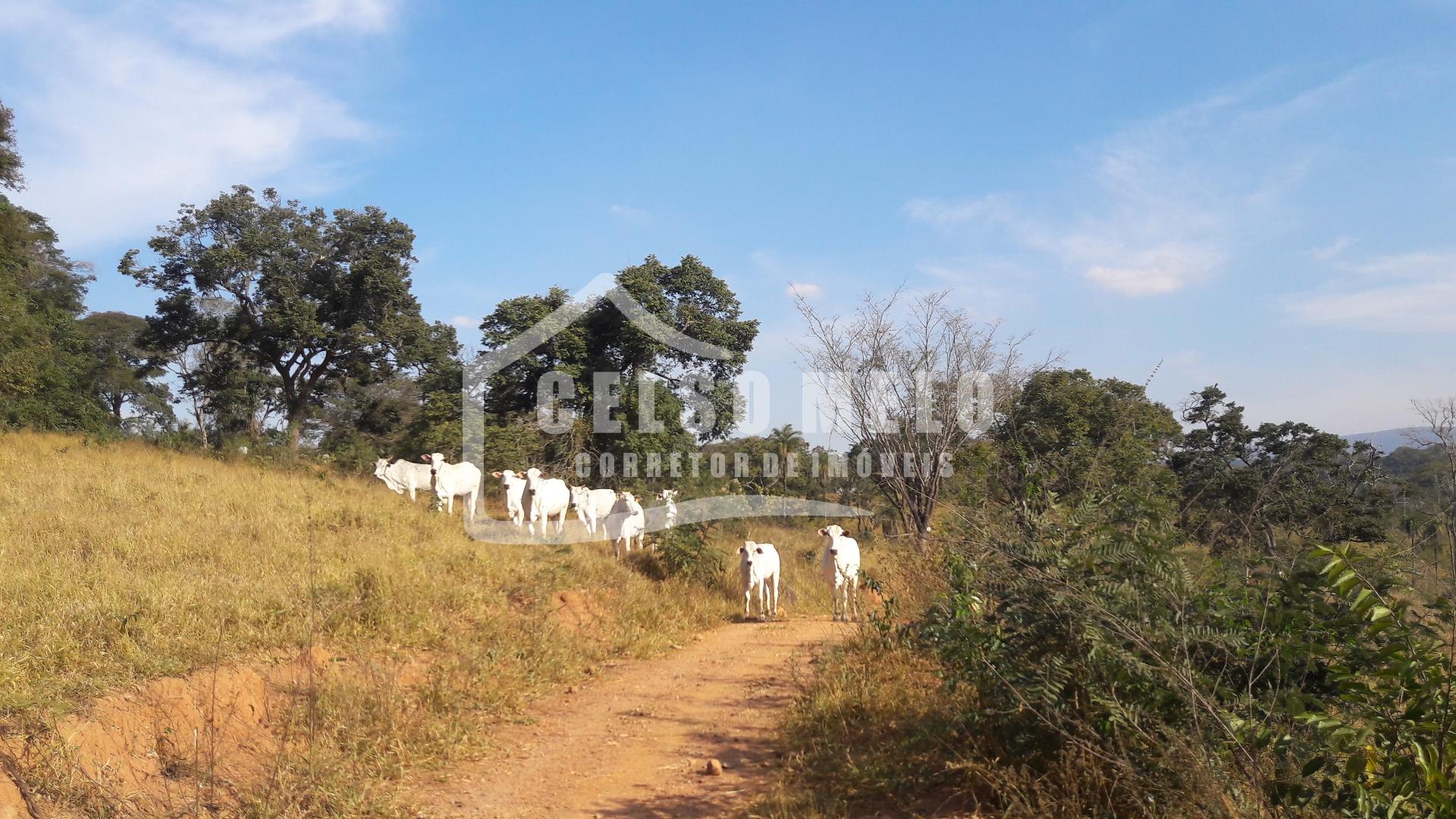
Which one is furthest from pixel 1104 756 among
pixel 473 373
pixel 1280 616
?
pixel 473 373

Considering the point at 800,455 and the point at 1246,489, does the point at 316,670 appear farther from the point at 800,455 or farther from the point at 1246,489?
the point at 800,455

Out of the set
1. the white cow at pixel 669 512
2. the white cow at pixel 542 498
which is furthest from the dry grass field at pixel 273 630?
the white cow at pixel 669 512

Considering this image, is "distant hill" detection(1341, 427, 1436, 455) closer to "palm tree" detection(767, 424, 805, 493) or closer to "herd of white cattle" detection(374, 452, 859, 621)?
"herd of white cattle" detection(374, 452, 859, 621)

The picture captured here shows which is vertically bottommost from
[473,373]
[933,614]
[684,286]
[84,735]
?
[84,735]

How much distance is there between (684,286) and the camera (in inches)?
935

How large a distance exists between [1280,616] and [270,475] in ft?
51.2

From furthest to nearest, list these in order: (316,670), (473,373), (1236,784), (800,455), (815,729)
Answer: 1. (800,455)
2. (473,373)
3. (316,670)
4. (815,729)
5. (1236,784)

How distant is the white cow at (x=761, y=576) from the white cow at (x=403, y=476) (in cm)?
816

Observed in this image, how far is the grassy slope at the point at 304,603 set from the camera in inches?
247

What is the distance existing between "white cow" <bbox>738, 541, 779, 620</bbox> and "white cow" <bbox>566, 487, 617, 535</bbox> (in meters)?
3.43

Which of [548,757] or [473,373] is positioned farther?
[473,373]

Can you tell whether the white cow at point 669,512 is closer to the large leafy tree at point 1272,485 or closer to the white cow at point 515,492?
the white cow at point 515,492

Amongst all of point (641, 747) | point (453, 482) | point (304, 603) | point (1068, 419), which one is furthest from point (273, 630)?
point (1068, 419)

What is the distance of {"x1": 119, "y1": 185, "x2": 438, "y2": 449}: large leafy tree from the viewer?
25.2 m
